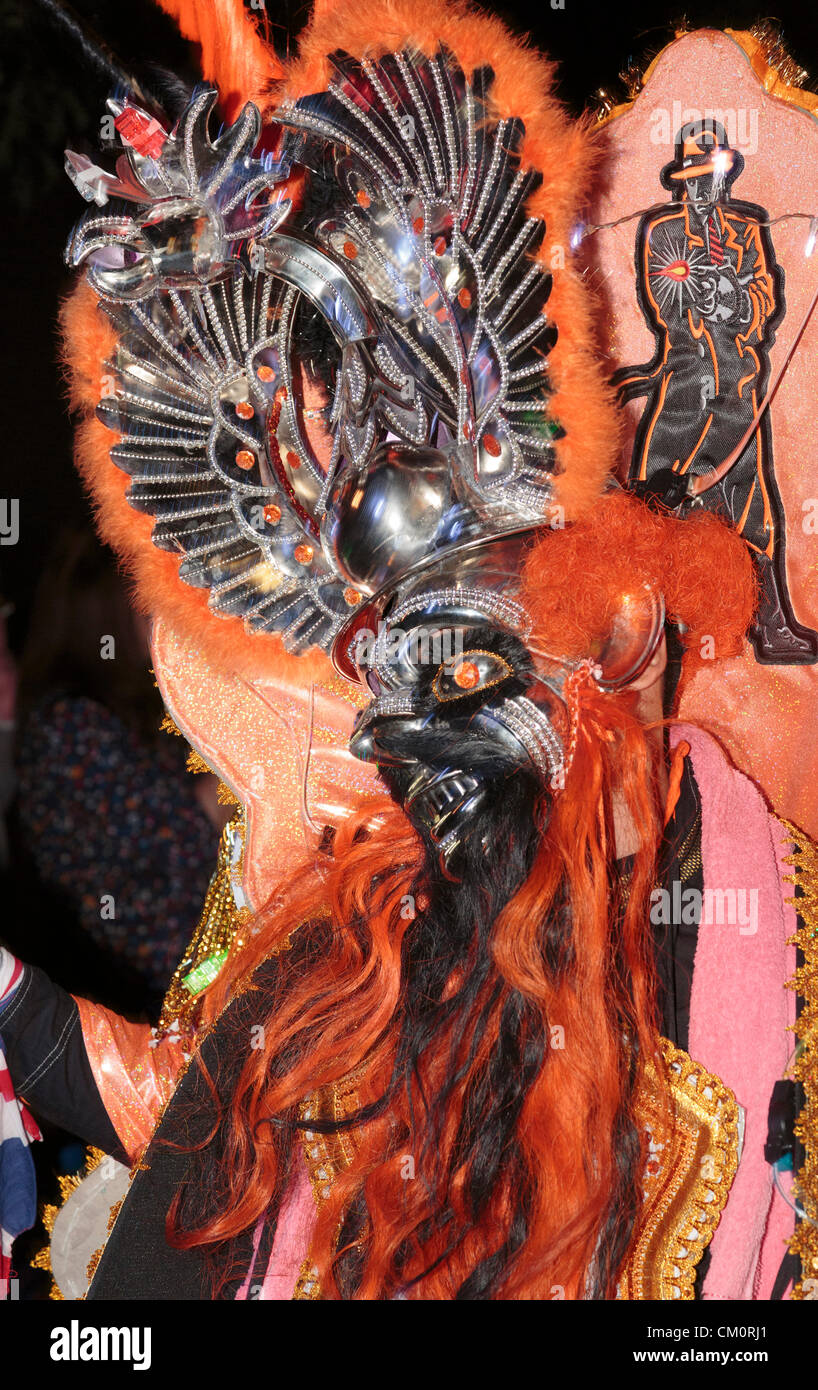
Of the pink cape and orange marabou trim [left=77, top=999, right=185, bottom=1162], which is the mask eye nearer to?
the pink cape

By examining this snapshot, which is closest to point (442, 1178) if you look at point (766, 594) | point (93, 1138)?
point (93, 1138)

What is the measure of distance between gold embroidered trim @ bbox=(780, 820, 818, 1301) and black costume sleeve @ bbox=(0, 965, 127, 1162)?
0.78 meters

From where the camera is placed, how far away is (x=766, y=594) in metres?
1.26

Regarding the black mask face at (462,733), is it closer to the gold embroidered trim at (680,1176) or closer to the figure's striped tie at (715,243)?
the gold embroidered trim at (680,1176)

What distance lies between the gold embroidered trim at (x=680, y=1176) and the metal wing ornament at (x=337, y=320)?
21.9 inches

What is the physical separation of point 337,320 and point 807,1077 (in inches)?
33.2

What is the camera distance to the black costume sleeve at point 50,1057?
4.35 feet

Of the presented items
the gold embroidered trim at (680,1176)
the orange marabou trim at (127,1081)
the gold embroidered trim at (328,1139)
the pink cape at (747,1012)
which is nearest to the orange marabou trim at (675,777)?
the pink cape at (747,1012)
